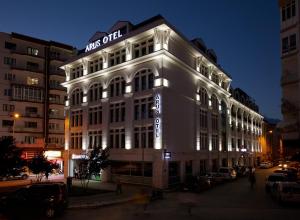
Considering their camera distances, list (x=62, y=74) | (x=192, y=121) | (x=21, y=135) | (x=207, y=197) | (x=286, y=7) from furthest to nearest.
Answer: (x=62, y=74), (x=21, y=135), (x=192, y=121), (x=207, y=197), (x=286, y=7)

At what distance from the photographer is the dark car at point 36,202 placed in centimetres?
1992

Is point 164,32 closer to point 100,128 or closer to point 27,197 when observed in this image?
point 100,128

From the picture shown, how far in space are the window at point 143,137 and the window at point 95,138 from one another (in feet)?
25.5

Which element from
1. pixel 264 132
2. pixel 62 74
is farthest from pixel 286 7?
pixel 264 132

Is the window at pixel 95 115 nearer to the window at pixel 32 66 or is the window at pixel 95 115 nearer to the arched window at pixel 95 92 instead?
the arched window at pixel 95 92

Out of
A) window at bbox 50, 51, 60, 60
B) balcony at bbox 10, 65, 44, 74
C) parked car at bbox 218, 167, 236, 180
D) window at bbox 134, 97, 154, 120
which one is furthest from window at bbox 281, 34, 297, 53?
window at bbox 50, 51, 60, 60

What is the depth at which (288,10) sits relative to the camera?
2456 centimetres

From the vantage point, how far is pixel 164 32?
1503 inches

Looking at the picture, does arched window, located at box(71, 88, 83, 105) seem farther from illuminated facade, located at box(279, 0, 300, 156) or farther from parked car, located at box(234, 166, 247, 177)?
illuminated facade, located at box(279, 0, 300, 156)

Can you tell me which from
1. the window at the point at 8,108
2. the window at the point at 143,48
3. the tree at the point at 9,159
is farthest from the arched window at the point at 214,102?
the window at the point at 8,108

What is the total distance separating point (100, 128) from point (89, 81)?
7564mm

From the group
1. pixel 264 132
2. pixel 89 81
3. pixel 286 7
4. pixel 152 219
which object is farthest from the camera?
pixel 264 132

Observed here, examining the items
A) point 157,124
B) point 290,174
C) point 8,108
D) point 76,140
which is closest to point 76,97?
point 76,140

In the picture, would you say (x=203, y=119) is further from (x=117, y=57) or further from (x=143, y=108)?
(x=117, y=57)
